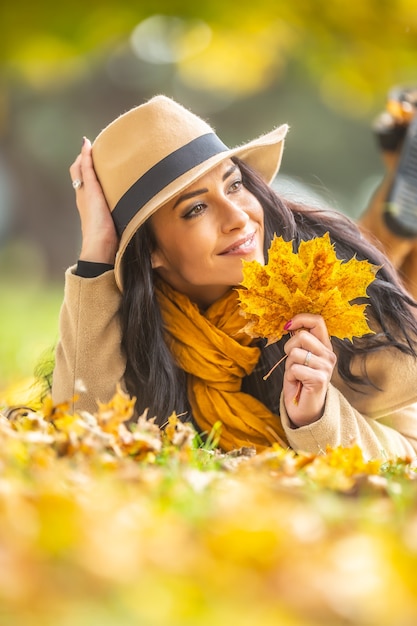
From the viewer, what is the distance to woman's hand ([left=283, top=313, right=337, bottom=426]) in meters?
2.30

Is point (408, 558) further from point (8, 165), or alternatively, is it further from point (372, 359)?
point (8, 165)

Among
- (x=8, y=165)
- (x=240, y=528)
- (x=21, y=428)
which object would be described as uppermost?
(x=240, y=528)

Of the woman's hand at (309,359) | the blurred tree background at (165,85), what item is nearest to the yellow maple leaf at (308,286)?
the woman's hand at (309,359)

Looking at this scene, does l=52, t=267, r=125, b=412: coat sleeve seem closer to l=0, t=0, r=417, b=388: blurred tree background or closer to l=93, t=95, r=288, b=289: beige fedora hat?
l=93, t=95, r=288, b=289: beige fedora hat

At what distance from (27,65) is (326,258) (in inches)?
35.8

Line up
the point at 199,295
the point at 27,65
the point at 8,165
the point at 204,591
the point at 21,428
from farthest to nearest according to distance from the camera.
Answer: the point at 8,165 < the point at 199,295 < the point at 21,428 < the point at 27,65 < the point at 204,591

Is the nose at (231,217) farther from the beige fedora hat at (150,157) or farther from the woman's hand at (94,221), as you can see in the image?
the woman's hand at (94,221)

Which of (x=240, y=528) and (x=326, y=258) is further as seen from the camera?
(x=326, y=258)

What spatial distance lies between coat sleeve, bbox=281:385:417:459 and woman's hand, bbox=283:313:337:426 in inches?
2.7

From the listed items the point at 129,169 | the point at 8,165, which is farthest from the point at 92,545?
the point at 8,165

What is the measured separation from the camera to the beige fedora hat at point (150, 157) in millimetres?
2529

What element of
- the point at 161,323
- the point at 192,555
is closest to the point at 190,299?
the point at 161,323

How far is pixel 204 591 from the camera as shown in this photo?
94cm

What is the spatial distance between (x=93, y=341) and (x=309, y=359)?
2.47ft
